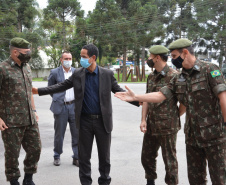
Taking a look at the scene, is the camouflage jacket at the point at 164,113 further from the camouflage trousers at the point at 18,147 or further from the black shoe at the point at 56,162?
the black shoe at the point at 56,162

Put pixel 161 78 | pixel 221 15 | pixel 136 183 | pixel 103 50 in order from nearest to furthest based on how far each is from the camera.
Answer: pixel 161 78, pixel 136 183, pixel 221 15, pixel 103 50

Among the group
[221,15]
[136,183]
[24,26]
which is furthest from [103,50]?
[136,183]

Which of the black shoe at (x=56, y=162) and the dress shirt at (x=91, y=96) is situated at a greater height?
the dress shirt at (x=91, y=96)

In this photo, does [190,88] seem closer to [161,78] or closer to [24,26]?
[161,78]

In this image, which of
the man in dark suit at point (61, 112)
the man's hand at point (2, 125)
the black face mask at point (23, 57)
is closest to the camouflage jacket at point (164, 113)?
the black face mask at point (23, 57)

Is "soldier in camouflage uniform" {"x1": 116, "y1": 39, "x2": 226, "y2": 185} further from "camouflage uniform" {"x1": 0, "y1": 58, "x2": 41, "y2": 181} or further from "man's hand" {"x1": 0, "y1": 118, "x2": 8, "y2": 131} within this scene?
"man's hand" {"x1": 0, "y1": 118, "x2": 8, "y2": 131}

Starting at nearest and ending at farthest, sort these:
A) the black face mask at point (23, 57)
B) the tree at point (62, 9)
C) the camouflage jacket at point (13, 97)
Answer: the camouflage jacket at point (13, 97)
the black face mask at point (23, 57)
the tree at point (62, 9)

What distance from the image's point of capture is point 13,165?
14.1ft

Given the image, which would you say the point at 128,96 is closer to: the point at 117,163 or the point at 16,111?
the point at 16,111

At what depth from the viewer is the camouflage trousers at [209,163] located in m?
3.28

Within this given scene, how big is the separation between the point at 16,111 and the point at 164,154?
1.99 meters

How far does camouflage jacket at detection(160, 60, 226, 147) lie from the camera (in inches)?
129

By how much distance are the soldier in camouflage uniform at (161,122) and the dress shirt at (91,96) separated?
644 mm

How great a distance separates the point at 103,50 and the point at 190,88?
43.1 meters
